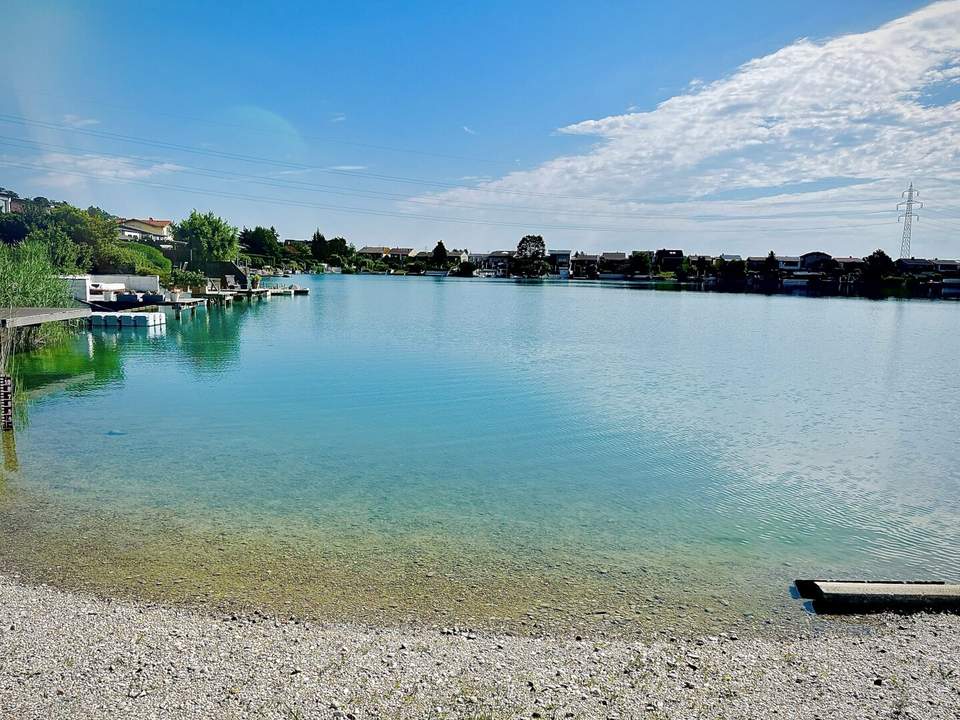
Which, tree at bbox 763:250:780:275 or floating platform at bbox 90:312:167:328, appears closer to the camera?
floating platform at bbox 90:312:167:328

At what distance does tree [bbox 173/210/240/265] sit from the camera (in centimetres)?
8644

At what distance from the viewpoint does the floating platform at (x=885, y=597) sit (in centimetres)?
741

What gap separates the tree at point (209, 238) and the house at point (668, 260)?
107m

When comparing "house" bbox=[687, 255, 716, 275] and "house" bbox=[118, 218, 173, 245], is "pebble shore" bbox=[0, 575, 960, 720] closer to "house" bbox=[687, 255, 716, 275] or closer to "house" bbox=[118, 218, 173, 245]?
"house" bbox=[118, 218, 173, 245]

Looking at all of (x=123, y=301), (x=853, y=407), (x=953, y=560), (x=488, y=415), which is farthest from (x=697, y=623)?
(x=123, y=301)

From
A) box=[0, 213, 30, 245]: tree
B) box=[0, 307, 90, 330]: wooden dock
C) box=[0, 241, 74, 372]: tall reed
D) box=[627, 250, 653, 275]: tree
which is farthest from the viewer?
box=[627, 250, 653, 275]: tree

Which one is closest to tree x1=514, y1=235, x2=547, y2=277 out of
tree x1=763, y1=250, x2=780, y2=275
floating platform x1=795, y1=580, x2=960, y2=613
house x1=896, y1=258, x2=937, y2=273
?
tree x1=763, y1=250, x2=780, y2=275

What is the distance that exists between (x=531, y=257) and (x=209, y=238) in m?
96.8

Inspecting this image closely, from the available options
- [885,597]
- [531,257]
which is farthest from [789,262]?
[885,597]

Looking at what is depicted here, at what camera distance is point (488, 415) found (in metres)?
18.2

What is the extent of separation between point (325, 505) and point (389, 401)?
28.6 ft

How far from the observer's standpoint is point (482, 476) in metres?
13.0

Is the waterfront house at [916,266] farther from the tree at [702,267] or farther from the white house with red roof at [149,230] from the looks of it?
the white house with red roof at [149,230]

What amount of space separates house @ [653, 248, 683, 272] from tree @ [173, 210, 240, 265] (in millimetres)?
107299
